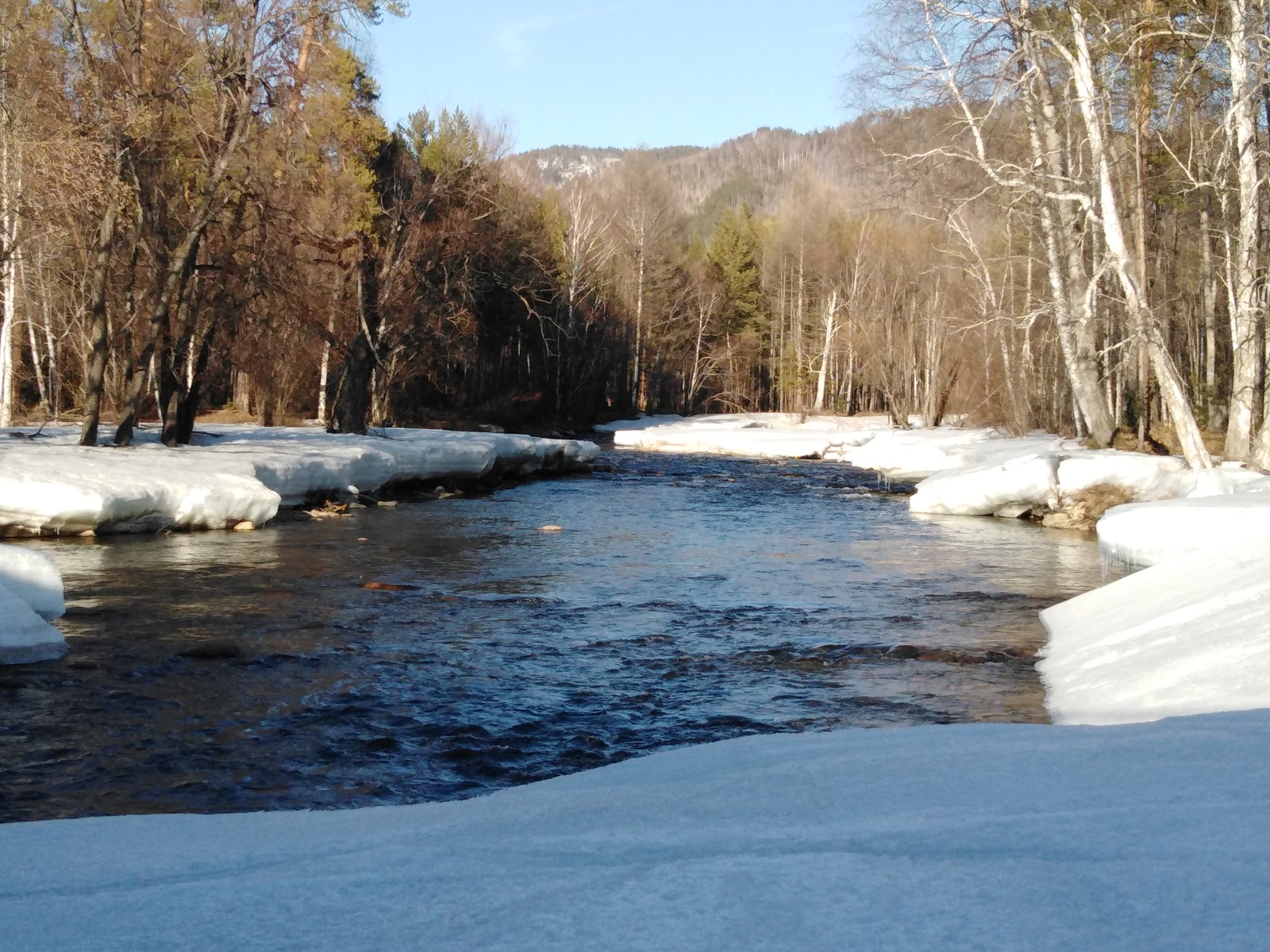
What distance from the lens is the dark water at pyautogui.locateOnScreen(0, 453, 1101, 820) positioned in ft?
17.5

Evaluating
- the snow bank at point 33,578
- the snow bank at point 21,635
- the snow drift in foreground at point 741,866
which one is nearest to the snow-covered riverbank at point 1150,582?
the snow drift in foreground at point 741,866

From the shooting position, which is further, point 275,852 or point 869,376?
point 869,376

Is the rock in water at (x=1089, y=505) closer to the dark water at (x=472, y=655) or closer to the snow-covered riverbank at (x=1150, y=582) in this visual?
the snow-covered riverbank at (x=1150, y=582)

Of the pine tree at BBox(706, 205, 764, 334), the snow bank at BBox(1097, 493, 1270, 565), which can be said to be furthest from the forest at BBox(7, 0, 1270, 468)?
the pine tree at BBox(706, 205, 764, 334)

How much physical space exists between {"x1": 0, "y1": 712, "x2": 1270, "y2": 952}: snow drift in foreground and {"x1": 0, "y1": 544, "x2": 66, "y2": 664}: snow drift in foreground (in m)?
3.96

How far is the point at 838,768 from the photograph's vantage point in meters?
3.57

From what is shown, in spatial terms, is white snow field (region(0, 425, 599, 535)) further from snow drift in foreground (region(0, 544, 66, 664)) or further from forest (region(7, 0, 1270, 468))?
snow drift in foreground (region(0, 544, 66, 664))

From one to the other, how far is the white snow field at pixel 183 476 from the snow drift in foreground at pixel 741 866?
974 centimetres

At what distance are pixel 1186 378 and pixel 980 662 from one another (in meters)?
23.1

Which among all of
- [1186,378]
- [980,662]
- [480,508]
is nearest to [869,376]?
[1186,378]

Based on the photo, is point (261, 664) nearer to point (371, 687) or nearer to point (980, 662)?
point (371, 687)

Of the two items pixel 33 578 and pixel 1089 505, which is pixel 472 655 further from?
pixel 1089 505

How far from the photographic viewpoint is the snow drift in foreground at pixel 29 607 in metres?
6.88

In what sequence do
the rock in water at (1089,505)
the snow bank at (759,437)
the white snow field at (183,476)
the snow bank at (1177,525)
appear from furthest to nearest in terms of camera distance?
the snow bank at (759,437)
the rock in water at (1089,505)
the white snow field at (183,476)
the snow bank at (1177,525)
